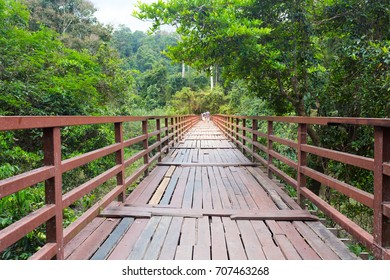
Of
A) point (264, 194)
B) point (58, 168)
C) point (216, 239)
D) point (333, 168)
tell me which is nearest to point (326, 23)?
point (333, 168)

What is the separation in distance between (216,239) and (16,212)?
2205mm

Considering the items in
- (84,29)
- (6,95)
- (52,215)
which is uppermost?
(84,29)

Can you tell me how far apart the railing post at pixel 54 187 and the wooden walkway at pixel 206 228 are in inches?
9.3

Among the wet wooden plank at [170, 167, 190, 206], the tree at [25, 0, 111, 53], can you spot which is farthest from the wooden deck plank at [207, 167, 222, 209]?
the tree at [25, 0, 111, 53]

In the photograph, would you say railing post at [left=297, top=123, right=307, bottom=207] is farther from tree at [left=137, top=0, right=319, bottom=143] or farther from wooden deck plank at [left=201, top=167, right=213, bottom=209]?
tree at [left=137, top=0, right=319, bottom=143]

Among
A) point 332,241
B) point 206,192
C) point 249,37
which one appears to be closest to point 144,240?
point 332,241

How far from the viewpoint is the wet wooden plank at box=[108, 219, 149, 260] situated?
2091 mm

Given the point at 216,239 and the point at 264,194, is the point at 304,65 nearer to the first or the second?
the point at 264,194

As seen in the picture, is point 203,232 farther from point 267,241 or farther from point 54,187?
point 54,187

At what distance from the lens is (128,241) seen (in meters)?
2.32

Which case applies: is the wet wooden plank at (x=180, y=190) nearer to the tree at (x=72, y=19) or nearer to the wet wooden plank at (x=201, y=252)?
the wet wooden plank at (x=201, y=252)

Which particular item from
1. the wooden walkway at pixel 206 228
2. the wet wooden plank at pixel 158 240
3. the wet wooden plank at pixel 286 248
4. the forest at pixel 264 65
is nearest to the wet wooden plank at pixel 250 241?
the wooden walkway at pixel 206 228

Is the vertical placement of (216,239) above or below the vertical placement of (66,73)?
below

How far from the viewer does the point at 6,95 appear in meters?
6.80
